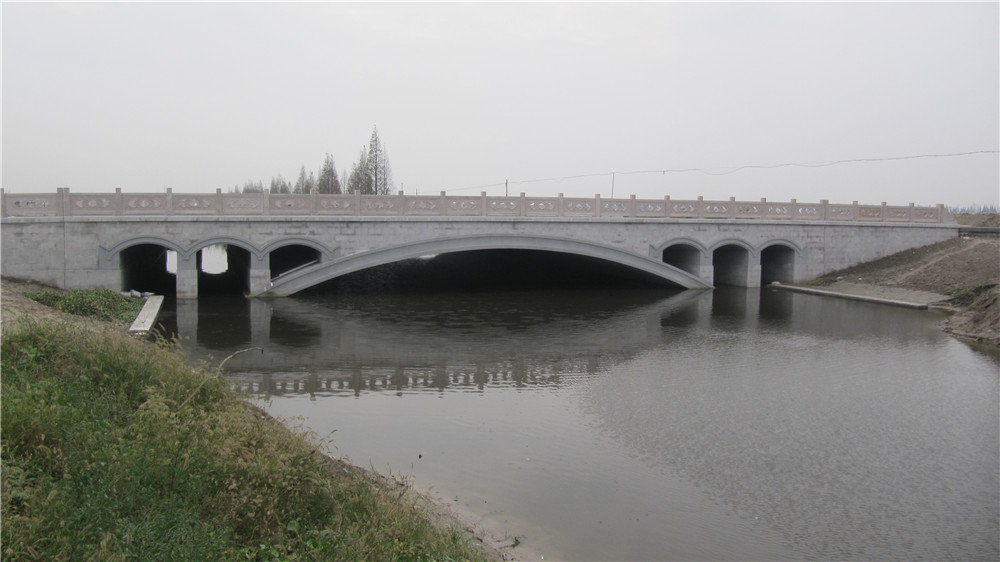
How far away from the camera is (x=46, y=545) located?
13.9 feet

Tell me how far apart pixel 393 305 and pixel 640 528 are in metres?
16.6

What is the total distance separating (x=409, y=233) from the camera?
77.0ft

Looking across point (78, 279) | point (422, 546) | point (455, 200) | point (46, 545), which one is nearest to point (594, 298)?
point (455, 200)

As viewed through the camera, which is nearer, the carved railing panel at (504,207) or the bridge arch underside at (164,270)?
the bridge arch underside at (164,270)

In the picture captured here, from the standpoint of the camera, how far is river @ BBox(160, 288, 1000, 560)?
6.61 meters

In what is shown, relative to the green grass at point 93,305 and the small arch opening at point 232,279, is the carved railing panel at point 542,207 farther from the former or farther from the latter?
the green grass at point 93,305

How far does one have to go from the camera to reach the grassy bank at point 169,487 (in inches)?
177

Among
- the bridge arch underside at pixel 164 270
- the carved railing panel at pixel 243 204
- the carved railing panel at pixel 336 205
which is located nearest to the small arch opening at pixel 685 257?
the carved railing panel at pixel 336 205

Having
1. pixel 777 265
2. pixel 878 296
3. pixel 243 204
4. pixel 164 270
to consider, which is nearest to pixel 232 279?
pixel 164 270

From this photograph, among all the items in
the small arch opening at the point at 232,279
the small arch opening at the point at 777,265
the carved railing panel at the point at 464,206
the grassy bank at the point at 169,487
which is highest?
the carved railing panel at the point at 464,206

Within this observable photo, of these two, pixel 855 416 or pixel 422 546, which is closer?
pixel 422 546

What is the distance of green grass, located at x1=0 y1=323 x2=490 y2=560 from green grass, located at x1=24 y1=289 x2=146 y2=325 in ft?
30.8

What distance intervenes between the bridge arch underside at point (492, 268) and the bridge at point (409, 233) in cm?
7

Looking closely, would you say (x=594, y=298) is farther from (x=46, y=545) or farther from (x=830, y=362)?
(x=46, y=545)
